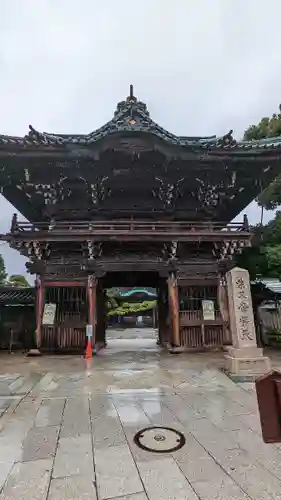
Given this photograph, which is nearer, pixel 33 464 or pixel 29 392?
pixel 33 464

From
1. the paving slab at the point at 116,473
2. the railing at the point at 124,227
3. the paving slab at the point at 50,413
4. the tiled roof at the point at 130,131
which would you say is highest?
the tiled roof at the point at 130,131

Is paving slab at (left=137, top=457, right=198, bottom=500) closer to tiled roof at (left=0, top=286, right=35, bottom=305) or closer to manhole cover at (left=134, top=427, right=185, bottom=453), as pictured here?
manhole cover at (left=134, top=427, right=185, bottom=453)

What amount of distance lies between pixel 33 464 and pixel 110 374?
→ 5.05 meters

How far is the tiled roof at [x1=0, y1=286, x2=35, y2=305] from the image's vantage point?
1475 centimetres

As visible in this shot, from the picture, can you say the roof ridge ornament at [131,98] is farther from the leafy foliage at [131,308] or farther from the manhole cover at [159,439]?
the leafy foliage at [131,308]

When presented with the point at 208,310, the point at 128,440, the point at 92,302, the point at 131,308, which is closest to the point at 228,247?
the point at 208,310

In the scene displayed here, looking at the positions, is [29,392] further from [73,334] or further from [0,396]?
[73,334]

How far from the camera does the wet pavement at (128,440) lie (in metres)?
2.93

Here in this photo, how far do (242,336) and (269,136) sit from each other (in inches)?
535

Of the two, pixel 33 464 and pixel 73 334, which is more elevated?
pixel 73 334

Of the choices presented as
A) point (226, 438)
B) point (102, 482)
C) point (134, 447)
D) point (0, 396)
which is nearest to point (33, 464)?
point (102, 482)

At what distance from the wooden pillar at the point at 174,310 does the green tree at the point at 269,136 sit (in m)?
8.19

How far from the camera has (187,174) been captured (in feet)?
42.4

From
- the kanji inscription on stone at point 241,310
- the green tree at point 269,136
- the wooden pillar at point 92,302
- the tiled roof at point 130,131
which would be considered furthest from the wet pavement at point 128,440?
the green tree at point 269,136
